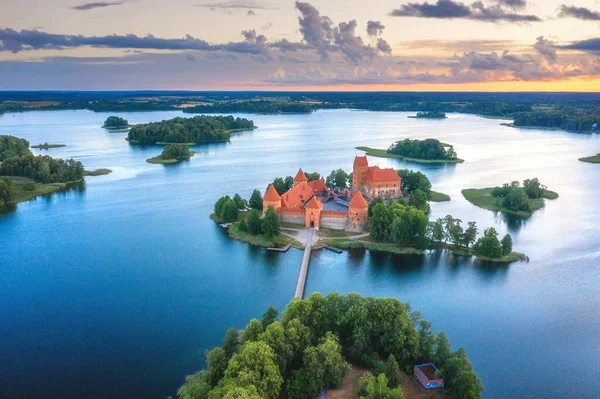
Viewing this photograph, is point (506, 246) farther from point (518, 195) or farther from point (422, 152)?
point (422, 152)

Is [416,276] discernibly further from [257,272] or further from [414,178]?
[414,178]

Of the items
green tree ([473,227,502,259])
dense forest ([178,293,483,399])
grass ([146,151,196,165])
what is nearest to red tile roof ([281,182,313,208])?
green tree ([473,227,502,259])

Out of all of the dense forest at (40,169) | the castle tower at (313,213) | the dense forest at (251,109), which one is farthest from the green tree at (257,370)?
the dense forest at (251,109)

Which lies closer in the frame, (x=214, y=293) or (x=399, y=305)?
(x=399, y=305)

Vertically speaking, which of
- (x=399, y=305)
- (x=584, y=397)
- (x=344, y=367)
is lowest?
(x=584, y=397)

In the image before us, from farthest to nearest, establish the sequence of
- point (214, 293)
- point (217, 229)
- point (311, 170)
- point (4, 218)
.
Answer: point (311, 170) → point (4, 218) → point (217, 229) → point (214, 293)

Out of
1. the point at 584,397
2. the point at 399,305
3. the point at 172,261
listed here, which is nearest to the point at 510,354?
the point at 584,397
